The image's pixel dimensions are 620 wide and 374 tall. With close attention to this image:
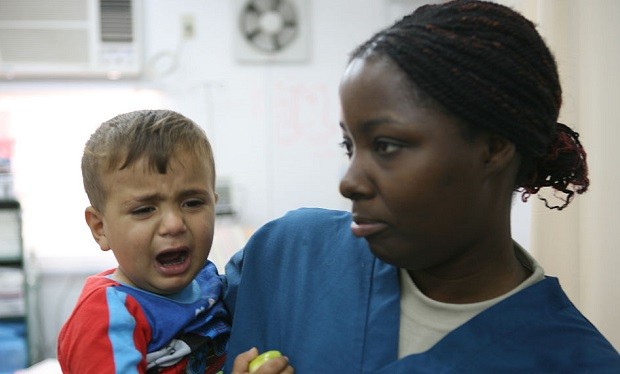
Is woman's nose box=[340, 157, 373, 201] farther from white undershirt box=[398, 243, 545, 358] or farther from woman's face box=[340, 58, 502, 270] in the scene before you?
white undershirt box=[398, 243, 545, 358]

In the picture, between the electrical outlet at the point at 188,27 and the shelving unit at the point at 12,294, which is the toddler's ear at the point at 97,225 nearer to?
the shelving unit at the point at 12,294

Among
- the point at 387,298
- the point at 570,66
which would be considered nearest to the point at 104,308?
the point at 387,298

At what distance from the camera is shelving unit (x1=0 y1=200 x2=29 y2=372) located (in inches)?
133

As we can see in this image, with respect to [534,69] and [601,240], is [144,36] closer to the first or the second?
[601,240]

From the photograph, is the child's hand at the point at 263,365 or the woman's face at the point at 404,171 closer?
the woman's face at the point at 404,171

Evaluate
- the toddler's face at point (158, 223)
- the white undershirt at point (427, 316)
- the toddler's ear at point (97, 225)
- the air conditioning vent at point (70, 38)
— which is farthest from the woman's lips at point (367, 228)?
the air conditioning vent at point (70, 38)

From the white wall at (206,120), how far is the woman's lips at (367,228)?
305 centimetres

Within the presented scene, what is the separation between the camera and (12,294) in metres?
3.41

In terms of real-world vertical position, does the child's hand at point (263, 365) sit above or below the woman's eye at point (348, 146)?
below

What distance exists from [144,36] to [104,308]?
3151 mm

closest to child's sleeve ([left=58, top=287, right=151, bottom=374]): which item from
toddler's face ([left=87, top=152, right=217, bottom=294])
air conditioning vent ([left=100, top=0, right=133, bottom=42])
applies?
toddler's face ([left=87, top=152, right=217, bottom=294])

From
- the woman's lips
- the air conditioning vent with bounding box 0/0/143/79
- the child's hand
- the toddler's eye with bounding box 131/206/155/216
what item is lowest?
the child's hand

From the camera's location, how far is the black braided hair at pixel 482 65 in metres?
0.76

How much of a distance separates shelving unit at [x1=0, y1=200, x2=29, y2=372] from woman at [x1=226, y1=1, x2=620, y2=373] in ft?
9.55
